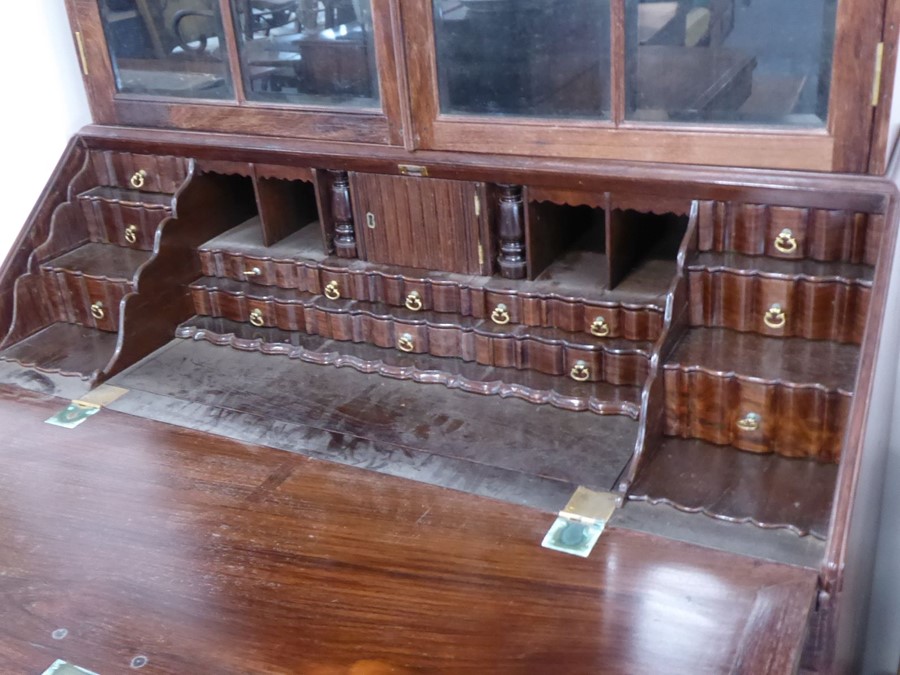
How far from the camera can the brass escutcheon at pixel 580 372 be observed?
5.01 ft

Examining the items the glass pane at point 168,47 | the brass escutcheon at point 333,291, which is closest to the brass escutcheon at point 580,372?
the brass escutcheon at point 333,291

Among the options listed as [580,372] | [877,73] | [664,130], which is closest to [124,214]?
[580,372]

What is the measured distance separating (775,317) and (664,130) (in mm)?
325

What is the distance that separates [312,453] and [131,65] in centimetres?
91

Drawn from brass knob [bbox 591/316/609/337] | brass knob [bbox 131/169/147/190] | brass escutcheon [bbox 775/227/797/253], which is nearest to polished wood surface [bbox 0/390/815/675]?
brass knob [bbox 591/316/609/337]

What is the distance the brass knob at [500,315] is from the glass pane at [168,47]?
65cm

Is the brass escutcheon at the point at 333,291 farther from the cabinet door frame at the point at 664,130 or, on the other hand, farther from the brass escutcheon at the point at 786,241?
the brass escutcheon at the point at 786,241

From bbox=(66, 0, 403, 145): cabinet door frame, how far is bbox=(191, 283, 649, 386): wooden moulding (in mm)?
316

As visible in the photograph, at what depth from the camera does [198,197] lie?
1872mm

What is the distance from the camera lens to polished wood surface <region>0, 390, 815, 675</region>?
3.46 feet

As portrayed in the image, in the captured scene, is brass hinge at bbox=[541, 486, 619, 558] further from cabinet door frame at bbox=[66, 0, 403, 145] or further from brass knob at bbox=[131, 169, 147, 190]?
brass knob at bbox=[131, 169, 147, 190]

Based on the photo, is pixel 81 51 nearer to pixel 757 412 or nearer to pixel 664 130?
pixel 664 130

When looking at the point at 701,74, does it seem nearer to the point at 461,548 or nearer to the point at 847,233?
the point at 847,233

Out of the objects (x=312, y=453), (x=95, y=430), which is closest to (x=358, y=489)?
(x=312, y=453)
